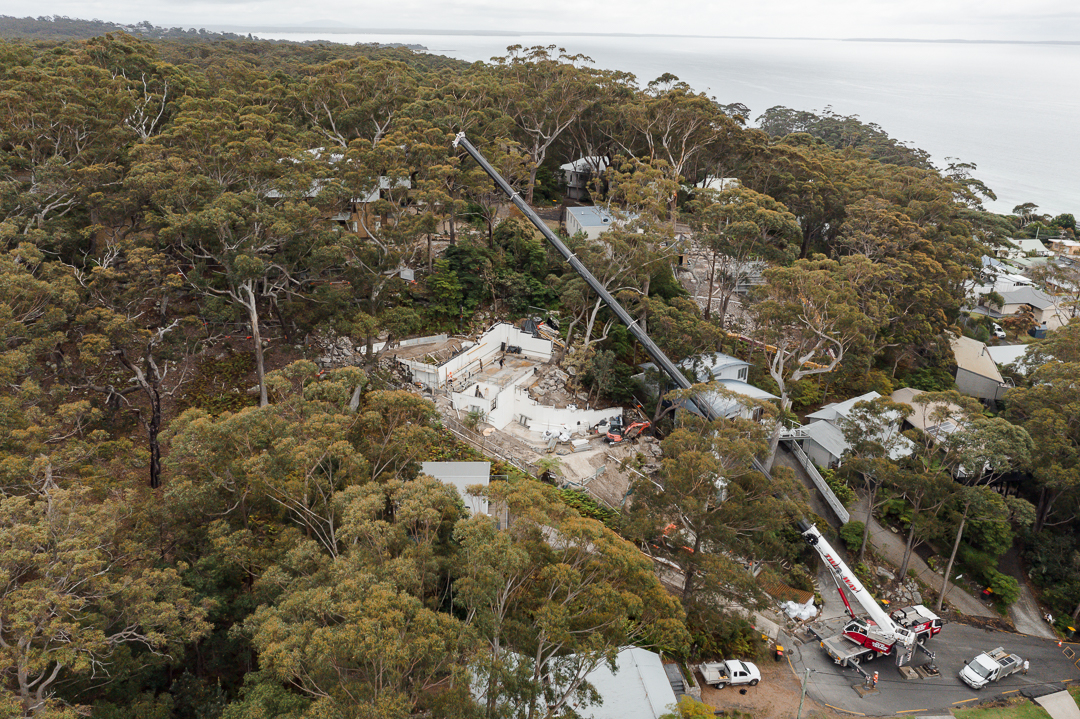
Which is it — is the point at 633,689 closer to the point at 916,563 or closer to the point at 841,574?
the point at 841,574

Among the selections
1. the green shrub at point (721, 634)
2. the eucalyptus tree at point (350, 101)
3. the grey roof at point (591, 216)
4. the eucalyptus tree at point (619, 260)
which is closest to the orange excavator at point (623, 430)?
the eucalyptus tree at point (619, 260)

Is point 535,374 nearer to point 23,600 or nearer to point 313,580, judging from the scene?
point 313,580

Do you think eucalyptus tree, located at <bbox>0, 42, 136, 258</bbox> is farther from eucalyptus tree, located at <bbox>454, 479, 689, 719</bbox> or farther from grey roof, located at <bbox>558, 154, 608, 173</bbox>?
grey roof, located at <bbox>558, 154, 608, 173</bbox>

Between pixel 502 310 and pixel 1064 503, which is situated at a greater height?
pixel 502 310

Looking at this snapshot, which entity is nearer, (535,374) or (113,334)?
(113,334)

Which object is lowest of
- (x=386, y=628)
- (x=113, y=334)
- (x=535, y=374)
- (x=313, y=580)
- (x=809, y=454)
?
(x=809, y=454)

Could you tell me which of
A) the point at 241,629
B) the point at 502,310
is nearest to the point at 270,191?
the point at 502,310
